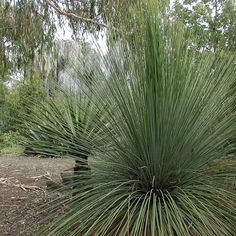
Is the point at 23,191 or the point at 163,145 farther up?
the point at 163,145

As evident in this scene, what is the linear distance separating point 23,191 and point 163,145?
307 cm

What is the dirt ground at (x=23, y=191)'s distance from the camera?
316 cm

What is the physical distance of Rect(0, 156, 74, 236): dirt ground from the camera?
10.4 feet

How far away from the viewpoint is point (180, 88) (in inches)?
72.1

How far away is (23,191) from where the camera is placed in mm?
4480

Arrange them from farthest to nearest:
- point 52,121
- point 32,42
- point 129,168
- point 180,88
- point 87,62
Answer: point 32,42, point 52,121, point 87,62, point 129,168, point 180,88

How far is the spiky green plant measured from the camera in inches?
70.6

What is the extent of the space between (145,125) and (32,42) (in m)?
2.03

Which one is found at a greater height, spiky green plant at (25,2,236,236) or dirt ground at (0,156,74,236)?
spiky green plant at (25,2,236,236)

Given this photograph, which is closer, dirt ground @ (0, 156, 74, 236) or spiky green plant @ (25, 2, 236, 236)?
spiky green plant @ (25, 2, 236, 236)

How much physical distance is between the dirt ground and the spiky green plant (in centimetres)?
71

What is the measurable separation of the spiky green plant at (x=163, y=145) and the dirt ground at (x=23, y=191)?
708 mm

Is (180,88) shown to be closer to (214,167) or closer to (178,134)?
(178,134)

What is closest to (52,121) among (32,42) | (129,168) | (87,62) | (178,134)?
(87,62)
